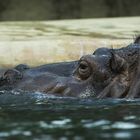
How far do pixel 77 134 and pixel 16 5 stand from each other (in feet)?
49.1

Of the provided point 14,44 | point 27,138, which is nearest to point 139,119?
point 27,138

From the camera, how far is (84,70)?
4277 mm

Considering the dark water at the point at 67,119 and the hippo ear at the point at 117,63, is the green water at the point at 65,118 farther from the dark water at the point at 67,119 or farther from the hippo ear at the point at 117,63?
the hippo ear at the point at 117,63

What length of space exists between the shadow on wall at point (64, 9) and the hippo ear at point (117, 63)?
13.4m

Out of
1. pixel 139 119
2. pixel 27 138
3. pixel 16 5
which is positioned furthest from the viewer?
pixel 16 5

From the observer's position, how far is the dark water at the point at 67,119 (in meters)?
2.74

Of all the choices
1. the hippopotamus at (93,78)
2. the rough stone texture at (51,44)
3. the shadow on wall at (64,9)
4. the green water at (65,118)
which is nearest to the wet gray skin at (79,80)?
the hippopotamus at (93,78)

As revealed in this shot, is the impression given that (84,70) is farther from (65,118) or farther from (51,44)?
(51,44)

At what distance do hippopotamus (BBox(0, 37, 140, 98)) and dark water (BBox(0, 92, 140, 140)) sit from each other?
157mm

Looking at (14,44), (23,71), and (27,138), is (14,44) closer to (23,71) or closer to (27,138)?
(23,71)

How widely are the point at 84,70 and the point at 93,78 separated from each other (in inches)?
3.8

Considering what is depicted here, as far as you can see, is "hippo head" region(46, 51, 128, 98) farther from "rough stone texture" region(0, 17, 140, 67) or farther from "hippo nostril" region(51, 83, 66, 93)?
"rough stone texture" region(0, 17, 140, 67)

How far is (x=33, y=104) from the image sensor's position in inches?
157

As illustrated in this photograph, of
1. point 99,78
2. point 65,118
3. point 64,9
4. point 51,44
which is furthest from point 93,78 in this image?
point 64,9
